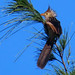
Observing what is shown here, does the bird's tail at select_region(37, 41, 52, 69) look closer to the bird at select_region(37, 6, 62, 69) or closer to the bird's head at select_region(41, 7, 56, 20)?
the bird at select_region(37, 6, 62, 69)

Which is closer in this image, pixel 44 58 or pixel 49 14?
pixel 44 58

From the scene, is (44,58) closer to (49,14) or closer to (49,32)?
(49,32)

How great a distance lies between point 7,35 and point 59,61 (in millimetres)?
443

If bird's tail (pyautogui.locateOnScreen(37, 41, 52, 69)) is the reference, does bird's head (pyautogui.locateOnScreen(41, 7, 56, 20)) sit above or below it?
above

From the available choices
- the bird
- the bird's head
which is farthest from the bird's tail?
the bird's head

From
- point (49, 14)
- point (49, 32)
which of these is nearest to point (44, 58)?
point (49, 32)

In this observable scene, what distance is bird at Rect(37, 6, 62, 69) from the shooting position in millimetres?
1099

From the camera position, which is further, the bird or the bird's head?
the bird's head

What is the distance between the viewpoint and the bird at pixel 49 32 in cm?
110

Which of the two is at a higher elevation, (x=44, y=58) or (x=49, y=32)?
(x=49, y=32)

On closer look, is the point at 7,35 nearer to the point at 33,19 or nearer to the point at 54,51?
the point at 33,19

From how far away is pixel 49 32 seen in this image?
1.16 metres

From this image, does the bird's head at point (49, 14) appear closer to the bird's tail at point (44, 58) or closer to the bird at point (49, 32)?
the bird at point (49, 32)

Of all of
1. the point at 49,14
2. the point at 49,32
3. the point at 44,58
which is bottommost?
the point at 44,58
